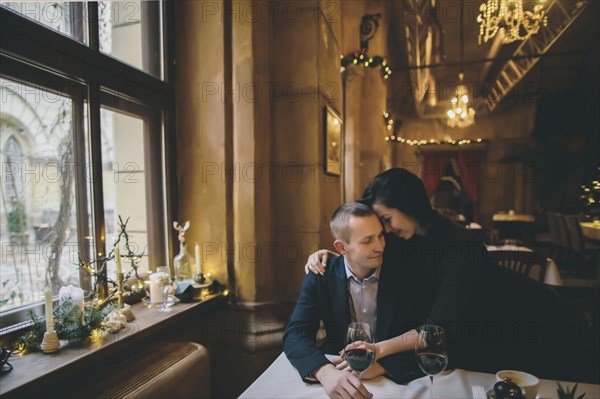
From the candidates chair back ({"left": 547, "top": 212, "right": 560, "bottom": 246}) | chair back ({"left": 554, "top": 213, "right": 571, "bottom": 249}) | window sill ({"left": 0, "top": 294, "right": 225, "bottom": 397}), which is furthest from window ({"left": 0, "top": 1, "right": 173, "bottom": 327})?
chair back ({"left": 547, "top": 212, "right": 560, "bottom": 246})

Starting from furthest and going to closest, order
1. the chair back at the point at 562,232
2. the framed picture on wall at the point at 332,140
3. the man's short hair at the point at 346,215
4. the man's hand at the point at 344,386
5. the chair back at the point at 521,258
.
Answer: the chair back at the point at 562,232 < the chair back at the point at 521,258 < the framed picture on wall at the point at 332,140 < the man's short hair at the point at 346,215 < the man's hand at the point at 344,386

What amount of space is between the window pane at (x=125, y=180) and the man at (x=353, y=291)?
1.27 metres

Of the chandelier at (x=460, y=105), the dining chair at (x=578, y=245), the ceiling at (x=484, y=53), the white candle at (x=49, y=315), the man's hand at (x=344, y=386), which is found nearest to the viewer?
the man's hand at (x=344, y=386)

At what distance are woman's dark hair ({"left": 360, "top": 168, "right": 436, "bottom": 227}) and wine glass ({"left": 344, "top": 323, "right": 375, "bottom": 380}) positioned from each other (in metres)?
0.73

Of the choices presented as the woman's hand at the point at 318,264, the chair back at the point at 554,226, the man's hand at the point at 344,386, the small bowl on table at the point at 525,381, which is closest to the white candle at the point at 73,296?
the woman's hand at the point at 318,264

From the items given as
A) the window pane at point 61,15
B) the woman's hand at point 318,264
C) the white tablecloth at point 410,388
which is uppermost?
the window pane at point 61,15

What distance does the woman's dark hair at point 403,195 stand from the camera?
5.79ft

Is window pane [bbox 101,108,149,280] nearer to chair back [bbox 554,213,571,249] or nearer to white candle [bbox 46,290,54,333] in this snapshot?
white candle [bbox 46,290,54,333]

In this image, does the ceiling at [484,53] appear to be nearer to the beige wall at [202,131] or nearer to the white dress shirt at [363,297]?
the beige wall at [202,131]

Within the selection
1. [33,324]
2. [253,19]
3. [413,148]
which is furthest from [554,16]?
[33,324]

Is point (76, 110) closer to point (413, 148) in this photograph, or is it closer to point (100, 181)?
point (100, 181)

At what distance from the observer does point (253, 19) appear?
8.49 ft

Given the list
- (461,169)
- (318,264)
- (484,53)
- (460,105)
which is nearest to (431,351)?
(318,264)

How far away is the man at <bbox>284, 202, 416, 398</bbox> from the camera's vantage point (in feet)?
5.33
